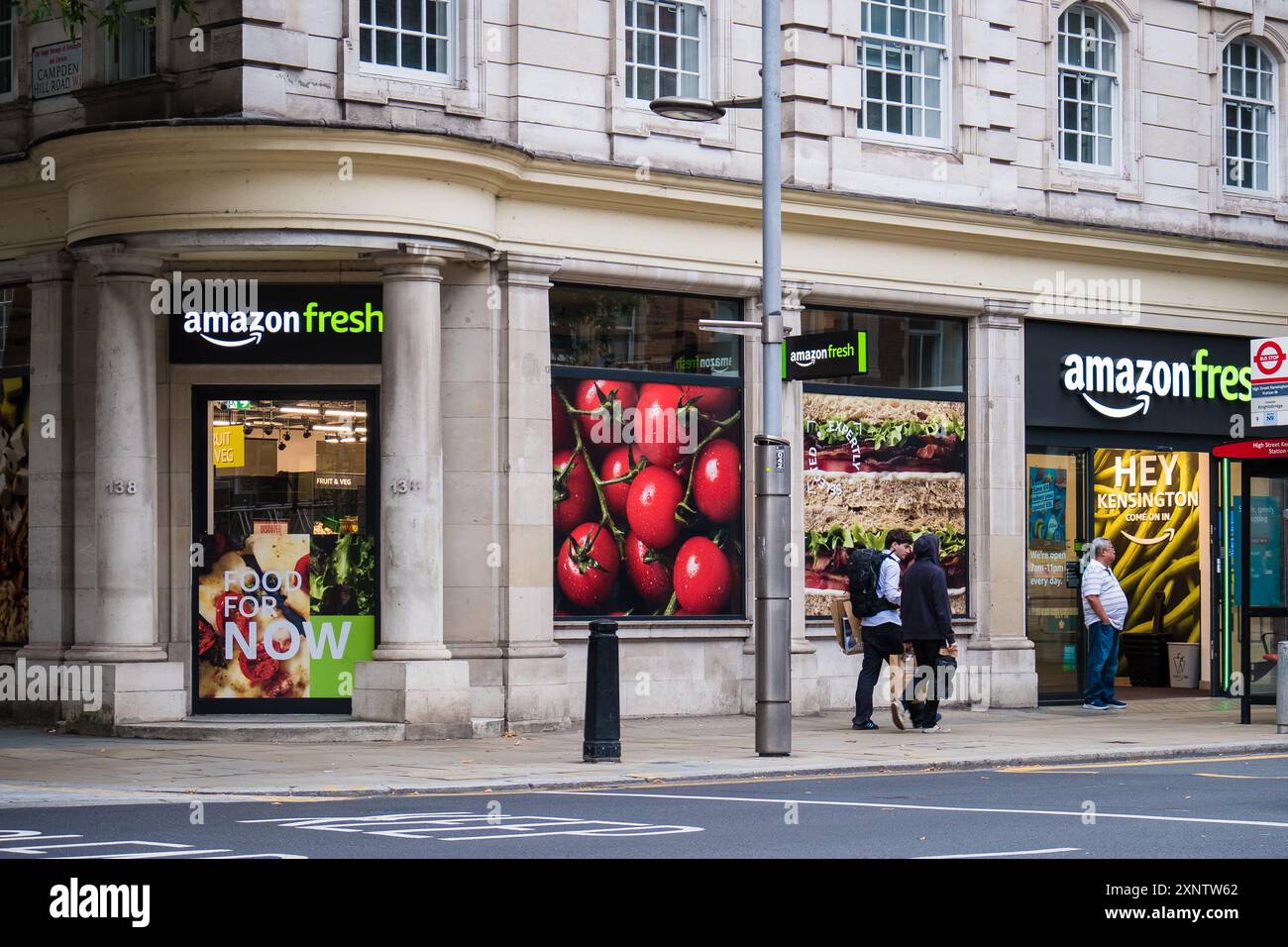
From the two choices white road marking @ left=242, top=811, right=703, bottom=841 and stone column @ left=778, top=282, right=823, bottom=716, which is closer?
white road marking @ left=242, top=811, right=703, bottom=841

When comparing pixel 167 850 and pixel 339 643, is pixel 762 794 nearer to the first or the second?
pixel 167 850

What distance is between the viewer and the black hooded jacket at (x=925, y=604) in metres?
19.8

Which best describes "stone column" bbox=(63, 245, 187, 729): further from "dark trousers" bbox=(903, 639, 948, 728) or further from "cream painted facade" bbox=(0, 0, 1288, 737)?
"dark trousers" bbox=(903, 639, 948, 728)

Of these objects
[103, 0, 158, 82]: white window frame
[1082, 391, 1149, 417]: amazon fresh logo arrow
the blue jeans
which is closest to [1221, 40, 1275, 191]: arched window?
[1082, 391, 1149, 417]: amazon fresh logo arrow

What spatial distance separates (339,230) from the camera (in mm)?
19141

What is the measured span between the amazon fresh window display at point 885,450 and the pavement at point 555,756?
2107 mm

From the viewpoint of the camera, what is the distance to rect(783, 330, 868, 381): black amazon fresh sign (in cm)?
1792

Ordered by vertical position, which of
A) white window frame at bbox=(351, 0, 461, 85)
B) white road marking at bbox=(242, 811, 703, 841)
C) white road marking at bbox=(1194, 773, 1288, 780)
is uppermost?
white window frame at bbox=(351, 0, 461, 85)

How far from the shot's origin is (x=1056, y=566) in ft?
82.1

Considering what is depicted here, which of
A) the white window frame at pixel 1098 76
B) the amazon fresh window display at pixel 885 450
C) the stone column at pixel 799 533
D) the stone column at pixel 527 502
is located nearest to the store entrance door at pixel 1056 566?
the amazon fresh window display at pixel 885 450

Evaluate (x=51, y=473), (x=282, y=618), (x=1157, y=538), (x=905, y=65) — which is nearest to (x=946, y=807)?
(x=282, y=618)

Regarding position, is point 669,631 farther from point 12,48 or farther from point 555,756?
point 12,48

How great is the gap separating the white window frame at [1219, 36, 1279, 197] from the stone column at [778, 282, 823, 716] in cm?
729
